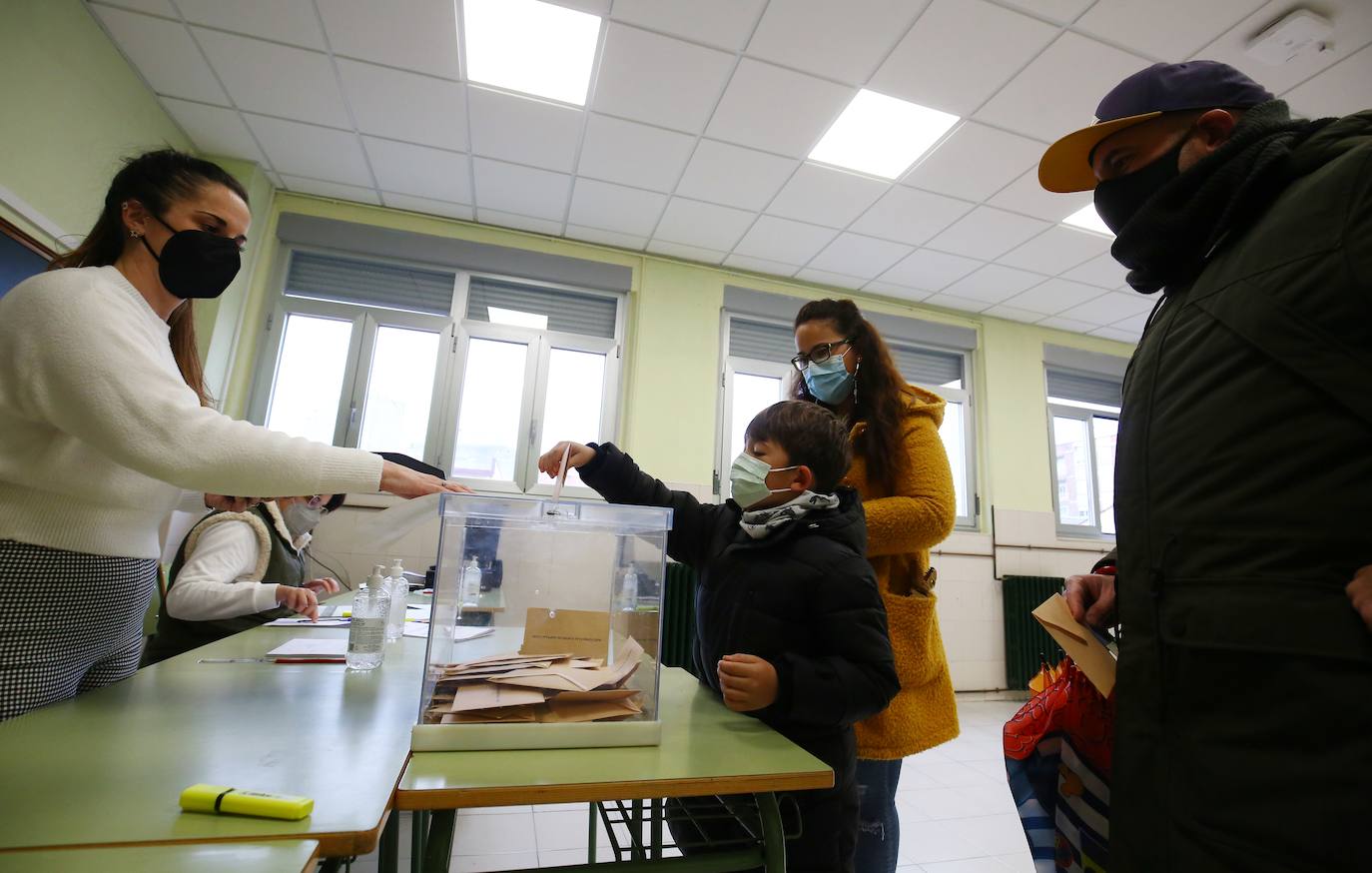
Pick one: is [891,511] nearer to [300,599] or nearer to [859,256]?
[300,599]

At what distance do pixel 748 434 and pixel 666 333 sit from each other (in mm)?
3122

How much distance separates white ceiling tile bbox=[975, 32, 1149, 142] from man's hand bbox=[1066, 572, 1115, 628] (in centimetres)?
256

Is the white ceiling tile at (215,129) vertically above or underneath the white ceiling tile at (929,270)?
above

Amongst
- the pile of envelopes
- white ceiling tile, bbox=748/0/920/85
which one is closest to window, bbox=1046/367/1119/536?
white ceiling tile, bbox=748/0/920/85

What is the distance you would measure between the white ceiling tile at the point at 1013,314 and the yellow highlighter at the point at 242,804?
17.5ft

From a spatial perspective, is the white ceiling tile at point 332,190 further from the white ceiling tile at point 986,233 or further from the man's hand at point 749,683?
the man's hand at point 749,683

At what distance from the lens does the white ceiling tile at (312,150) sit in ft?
10.4

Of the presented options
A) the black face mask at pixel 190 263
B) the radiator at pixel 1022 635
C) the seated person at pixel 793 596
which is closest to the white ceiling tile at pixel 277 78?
the black face mask at pixel 190 263

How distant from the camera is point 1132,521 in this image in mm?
785

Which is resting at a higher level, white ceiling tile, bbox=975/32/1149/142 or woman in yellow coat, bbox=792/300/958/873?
white ceiling tile, bbox=975/32/1149/142

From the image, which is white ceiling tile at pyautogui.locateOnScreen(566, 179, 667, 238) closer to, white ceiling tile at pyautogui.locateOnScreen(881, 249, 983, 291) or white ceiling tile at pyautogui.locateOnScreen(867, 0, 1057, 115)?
white ceiling tile at pyautogui.locateOnScreen(867, 0, 1057, 115)

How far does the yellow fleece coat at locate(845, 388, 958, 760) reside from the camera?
119cm

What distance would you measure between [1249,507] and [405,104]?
3502 millimetres

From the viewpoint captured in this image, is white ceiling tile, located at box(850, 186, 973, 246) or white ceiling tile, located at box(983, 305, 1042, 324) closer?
white ceiling tile, located at box(850, 186, 973, 246)
